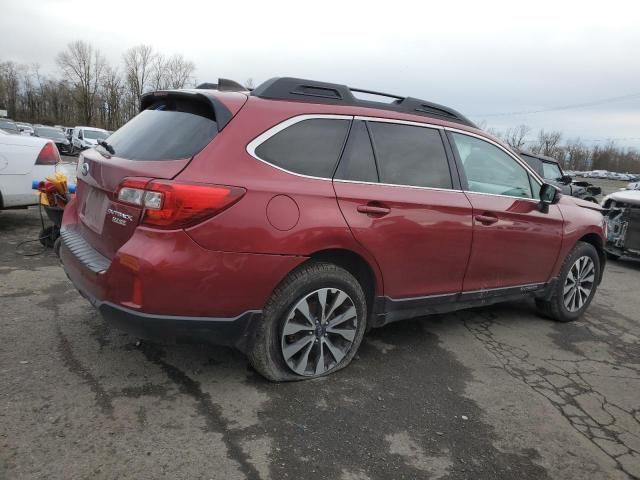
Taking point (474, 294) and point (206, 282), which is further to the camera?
point (474, 294)

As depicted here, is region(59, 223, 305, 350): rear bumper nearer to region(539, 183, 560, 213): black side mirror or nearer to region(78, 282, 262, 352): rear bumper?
region(78, 282, 262, 352): rear bumper

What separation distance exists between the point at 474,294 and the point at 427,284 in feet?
2.04

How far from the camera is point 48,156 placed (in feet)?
21.2

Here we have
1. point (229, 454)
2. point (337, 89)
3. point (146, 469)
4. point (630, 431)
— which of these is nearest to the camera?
point (146, 469)

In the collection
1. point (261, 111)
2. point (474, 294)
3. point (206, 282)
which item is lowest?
point (474, 294)

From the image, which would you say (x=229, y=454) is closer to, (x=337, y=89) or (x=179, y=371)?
(x=179, y=371)

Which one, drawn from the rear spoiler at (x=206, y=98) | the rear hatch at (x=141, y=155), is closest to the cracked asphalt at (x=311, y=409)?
the rear hatch at (x=141, y=155)

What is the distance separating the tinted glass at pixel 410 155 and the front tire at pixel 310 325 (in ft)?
2.56

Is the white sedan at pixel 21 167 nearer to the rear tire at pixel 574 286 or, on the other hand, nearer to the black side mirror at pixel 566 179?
the rear tire at pixel 574 286

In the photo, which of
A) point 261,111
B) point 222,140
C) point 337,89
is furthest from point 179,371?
point 337,89

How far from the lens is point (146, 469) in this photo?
7.38 ft

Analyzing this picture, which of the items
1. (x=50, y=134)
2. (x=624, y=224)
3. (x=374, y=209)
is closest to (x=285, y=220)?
(x=374, y=209)

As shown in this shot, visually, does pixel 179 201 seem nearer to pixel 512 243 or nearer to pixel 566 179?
pixel 512 243

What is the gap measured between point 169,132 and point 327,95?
1.02m
